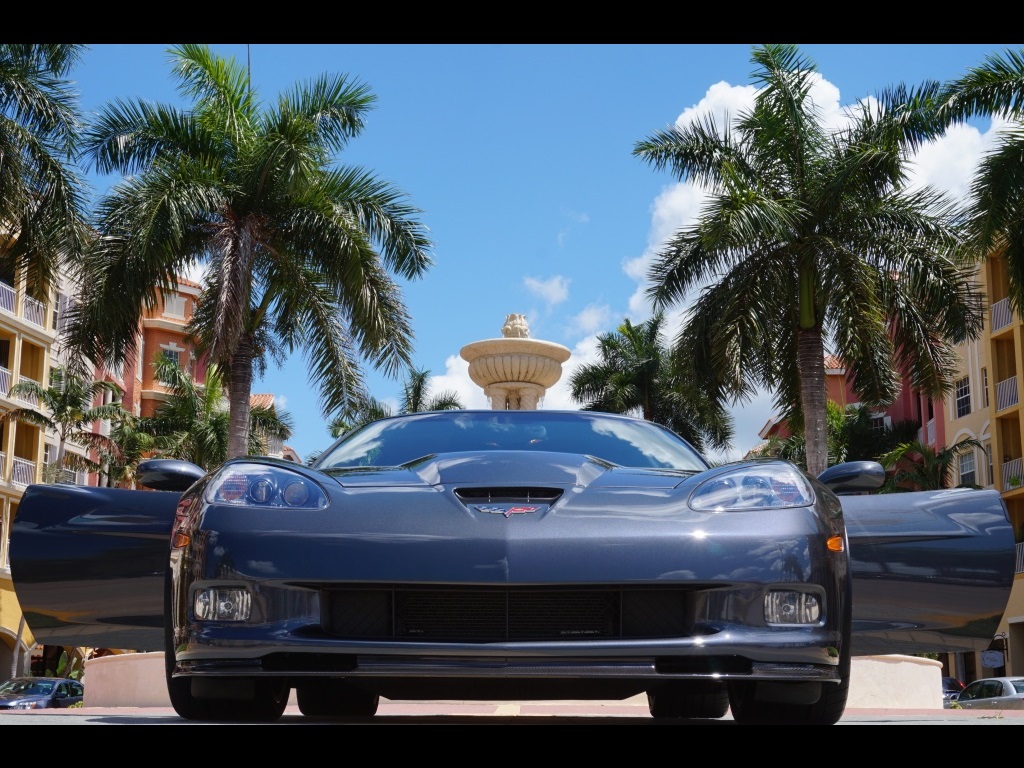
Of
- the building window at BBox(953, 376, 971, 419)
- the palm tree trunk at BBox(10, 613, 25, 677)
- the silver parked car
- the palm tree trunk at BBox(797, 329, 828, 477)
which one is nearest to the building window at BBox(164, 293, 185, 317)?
the palm tree trunk at BBox(10, 613, 25, 677)

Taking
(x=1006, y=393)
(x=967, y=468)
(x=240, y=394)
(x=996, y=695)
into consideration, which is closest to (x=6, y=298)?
(x=240, y=394)

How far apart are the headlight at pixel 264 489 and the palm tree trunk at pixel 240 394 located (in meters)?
15.4

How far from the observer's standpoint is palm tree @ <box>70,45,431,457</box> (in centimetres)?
1817

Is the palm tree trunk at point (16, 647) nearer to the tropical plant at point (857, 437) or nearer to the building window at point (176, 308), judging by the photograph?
the building window at point (176, 308)

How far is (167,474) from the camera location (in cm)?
462

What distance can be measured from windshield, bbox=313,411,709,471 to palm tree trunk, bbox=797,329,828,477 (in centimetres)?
1464

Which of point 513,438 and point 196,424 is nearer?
point 513,438

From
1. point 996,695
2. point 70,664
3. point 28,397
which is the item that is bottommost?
point 70,664

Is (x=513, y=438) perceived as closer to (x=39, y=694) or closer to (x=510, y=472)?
(x=510, y=472)

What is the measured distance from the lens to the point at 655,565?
3662mm

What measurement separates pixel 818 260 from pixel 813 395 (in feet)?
7.10

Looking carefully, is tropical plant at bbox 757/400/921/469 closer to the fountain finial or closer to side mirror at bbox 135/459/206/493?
the fountain finial
